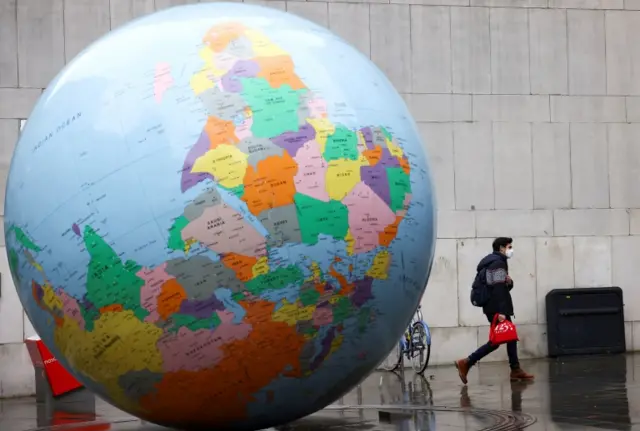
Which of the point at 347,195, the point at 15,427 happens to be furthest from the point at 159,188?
the point at 15,427

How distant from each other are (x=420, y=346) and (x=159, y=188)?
31.5ft

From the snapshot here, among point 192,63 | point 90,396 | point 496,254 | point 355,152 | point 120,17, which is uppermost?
point 120,17

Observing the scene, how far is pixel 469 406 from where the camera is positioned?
1088cm

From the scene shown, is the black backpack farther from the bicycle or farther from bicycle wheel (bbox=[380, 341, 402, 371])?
bicycle wheel (bbox=[380, 341, 402, 371])

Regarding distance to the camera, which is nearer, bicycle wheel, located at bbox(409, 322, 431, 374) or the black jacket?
the black jacket

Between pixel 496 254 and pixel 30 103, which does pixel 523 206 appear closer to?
pixel 496 254

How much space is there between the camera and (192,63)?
6562mm

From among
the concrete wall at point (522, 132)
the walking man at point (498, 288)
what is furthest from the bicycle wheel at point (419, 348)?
the walking man at point (498, 288)

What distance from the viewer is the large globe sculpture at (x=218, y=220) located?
627 cm

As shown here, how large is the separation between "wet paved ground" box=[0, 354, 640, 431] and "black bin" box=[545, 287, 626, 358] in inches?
56.0

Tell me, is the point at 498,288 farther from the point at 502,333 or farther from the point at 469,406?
the point at 469,406

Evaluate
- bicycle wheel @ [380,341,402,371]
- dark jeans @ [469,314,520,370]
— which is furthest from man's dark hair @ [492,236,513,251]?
bicycle wheel @ [380,341,402,371]

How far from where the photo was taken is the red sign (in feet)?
44.5

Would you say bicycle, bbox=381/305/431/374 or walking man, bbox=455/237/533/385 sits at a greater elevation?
walking man, bbox=455/237/533/385
